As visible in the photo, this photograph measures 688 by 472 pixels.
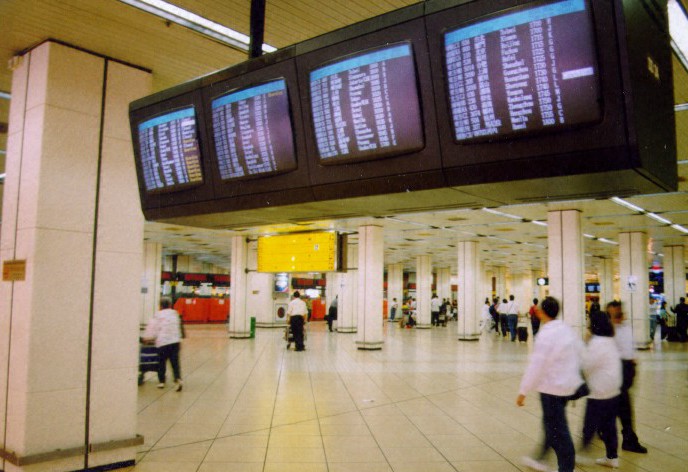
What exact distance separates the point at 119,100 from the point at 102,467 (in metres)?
3.76

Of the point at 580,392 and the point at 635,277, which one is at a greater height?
the point at 635,277

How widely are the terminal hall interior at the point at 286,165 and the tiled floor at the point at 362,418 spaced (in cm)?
6

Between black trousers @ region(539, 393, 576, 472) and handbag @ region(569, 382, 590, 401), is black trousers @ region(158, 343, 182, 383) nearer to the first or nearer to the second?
black trousers @ region(539, 393, 576, 472)

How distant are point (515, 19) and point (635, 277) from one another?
814 inches

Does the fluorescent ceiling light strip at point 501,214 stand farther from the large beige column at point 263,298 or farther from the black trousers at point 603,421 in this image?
the large beige column at point 263,298

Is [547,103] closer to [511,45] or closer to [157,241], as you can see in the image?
[511,45]

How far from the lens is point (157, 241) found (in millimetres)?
27188

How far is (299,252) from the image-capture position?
15289mm

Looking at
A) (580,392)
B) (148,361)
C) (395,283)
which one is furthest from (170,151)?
(395,283)

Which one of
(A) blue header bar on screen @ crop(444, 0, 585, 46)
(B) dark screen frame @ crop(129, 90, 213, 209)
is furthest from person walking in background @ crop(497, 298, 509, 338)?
(A) blue header bar on screen @ crop(444, 0, 585, 46)

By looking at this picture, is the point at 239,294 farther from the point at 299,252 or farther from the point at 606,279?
the point at 606,279

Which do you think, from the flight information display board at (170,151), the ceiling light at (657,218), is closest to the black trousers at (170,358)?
the flight information display board at (170,151)

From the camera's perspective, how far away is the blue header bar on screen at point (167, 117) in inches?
154

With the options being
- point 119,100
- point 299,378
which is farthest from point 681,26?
point 299,378
